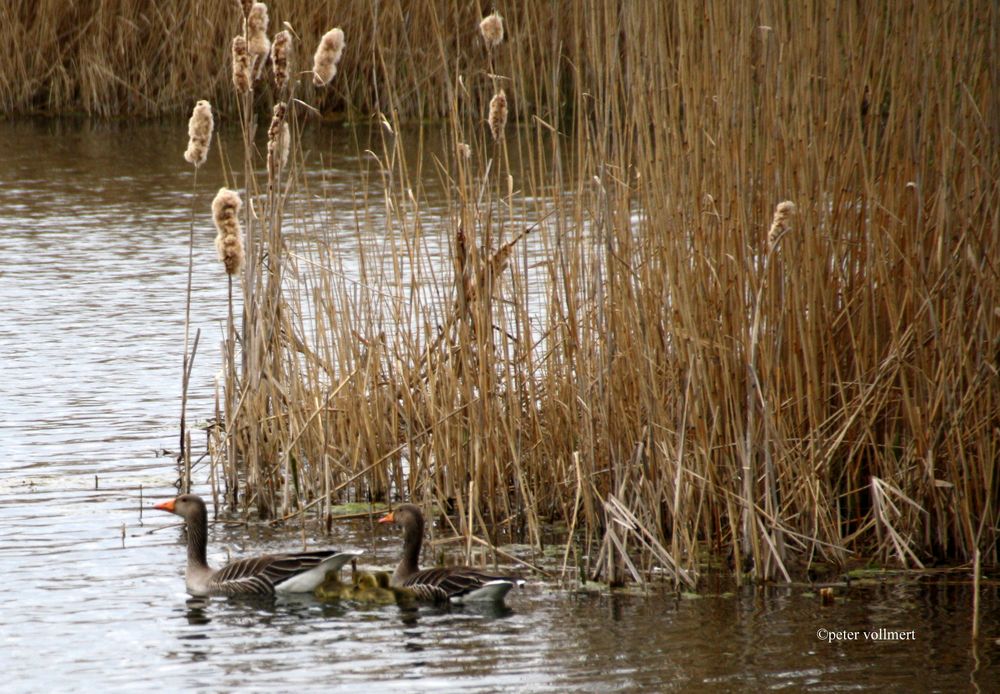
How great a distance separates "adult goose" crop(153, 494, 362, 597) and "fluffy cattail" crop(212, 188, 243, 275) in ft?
3.94

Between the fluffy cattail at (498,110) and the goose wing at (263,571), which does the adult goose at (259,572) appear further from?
the fluffy cattail at (498,110)

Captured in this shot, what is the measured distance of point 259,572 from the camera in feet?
21.0

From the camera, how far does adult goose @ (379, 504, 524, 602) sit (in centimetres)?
602

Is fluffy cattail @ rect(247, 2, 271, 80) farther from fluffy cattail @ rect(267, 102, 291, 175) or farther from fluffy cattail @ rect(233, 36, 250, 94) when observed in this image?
fluffy cattail @ rect(267, 102, 291, 175)

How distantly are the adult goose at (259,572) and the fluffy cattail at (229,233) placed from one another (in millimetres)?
Answer: 1200

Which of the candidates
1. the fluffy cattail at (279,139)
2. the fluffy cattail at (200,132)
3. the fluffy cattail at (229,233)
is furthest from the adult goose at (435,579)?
the fluffy cattail at (200,132)

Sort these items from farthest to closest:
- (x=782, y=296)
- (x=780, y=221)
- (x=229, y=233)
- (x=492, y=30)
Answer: (x=229, y=233) < (x=492, y=30) < (x=782, y=296) < (x=780, y=221)

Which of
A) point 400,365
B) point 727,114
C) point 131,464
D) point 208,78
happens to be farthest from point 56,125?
point 727,114

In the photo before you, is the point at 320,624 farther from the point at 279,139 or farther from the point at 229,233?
the point at 279,139

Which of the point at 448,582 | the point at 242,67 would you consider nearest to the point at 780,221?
the point at 448,582

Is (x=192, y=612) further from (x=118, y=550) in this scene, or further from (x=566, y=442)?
(x=566, y=442)

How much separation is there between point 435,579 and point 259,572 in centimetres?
76

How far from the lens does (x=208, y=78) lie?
21.6m

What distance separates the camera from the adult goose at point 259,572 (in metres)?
6.34
